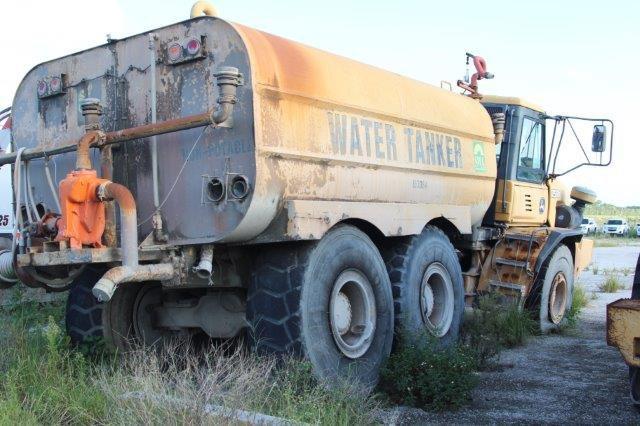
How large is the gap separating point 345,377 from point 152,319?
174cm

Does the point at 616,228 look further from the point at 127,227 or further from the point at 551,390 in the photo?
the point at 127,227

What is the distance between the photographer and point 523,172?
9211 mm

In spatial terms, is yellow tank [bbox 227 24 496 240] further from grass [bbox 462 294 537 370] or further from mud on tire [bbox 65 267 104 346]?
mud on tire [bbox 65 267 104 346]

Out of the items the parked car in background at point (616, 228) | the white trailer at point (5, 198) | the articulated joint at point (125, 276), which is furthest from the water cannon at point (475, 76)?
the parked car in background at point (616, 228)

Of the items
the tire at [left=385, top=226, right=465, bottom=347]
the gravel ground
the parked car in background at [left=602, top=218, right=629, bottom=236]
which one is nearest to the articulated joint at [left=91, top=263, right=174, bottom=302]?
the gravel ground

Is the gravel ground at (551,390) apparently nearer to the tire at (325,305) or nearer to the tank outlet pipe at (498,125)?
the tire at (325,305)

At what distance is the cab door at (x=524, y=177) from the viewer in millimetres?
8906

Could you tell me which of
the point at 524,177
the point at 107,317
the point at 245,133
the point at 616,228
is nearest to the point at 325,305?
the point at 245,133

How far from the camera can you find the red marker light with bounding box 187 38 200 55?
4969 mm

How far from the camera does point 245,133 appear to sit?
187 inches

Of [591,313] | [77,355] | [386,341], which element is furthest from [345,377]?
[591,313]

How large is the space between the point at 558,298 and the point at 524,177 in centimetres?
165

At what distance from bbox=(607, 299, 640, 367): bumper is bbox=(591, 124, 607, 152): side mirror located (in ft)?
16.7

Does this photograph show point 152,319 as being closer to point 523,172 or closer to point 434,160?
point 434,160
